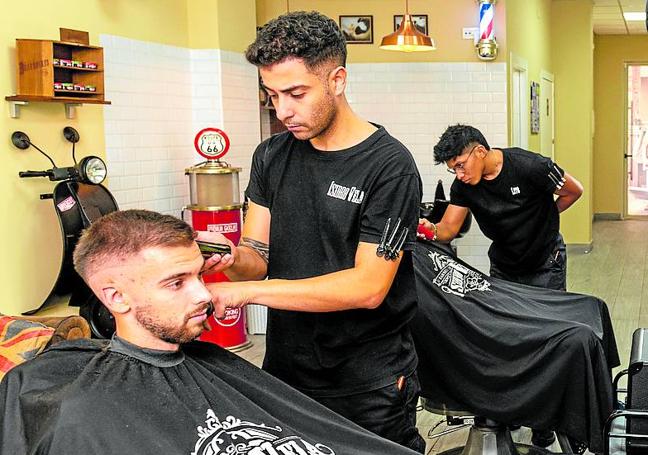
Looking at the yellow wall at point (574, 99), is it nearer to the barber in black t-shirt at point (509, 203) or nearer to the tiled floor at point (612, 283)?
the tiled floor at point (612, 283)

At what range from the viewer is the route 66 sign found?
193 inches

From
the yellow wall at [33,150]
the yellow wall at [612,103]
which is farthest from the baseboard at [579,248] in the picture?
the yellow wall at [33,150]

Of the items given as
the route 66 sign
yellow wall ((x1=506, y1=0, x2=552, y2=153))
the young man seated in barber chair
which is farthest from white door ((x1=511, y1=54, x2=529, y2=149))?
the young man seated in barber chair

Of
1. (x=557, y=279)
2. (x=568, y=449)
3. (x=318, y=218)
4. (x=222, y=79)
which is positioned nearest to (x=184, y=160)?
(x=222, y=79)

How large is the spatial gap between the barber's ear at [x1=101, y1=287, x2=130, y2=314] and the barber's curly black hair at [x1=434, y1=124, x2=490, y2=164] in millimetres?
2047

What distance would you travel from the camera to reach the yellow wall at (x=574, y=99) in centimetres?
905

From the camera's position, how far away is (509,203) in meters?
3.55

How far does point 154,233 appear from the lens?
63.6 inches

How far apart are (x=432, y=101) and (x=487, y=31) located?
2.17 ft

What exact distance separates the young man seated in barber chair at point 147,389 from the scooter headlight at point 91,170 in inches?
80.6

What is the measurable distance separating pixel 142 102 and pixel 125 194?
0.56 m

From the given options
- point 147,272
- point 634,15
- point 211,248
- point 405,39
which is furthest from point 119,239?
point 634,15

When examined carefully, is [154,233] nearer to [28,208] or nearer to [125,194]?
[28,208]

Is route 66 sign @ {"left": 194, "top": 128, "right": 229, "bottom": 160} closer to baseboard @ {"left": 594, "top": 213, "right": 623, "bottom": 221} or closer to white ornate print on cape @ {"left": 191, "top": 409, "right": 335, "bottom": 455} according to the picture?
white ornate print on cape @ {"left": 191, "top": 409, "right": 335, "bottom": 455}
